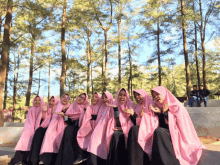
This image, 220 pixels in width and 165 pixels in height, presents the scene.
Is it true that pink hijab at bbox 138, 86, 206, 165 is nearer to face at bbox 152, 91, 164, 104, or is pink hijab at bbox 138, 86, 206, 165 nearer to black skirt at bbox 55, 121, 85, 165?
face at bbox 152, 91, 164, 104

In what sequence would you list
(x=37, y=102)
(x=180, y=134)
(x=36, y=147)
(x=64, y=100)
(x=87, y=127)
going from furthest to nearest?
(x=37, y=102), (x=64, y=100), (x=36, y=147), (x=87, y=127), (x=180, y=134)

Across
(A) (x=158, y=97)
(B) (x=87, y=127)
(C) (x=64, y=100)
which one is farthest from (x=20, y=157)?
(A) (x=158, y=97)

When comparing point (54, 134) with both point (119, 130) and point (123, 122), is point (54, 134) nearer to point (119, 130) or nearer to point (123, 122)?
point (119, 130)

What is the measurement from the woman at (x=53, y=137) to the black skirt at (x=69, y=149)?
0.32 metres

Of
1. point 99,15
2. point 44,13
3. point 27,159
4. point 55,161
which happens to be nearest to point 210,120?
point 55,161

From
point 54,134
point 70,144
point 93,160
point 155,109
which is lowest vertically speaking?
point 93,160

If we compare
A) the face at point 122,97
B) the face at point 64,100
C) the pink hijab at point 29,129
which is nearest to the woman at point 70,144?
the face at point 64,100

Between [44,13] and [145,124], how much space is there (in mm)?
7905

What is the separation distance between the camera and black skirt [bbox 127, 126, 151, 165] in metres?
2.87

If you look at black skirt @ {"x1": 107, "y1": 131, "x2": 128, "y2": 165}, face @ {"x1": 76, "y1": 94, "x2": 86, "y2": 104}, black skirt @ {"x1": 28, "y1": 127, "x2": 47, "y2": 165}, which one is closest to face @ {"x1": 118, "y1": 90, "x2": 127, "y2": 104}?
black skirt @ {"x1": 107, "y1": 131, "x2": 128, "y2": 165}

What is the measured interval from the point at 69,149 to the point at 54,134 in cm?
Answer: 61

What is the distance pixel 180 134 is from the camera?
291 centimetres

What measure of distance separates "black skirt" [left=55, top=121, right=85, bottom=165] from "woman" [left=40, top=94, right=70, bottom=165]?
0.32 metres

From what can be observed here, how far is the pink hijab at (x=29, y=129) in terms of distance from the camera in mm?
4304
